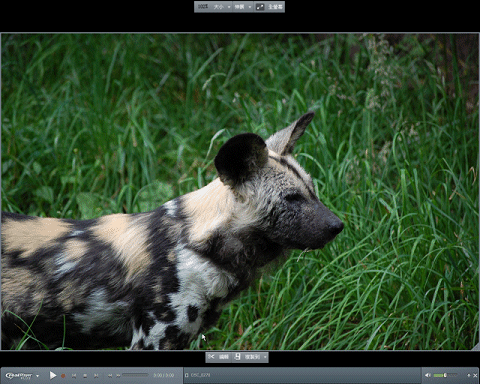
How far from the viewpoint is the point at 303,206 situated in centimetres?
250

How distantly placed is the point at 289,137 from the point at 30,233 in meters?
1.53

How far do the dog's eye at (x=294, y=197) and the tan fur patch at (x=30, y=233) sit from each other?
4.12 ft

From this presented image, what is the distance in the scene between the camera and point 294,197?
8.25 ft

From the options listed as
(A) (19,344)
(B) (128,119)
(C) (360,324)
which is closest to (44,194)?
(B) (128,119)

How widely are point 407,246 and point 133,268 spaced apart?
1.81 m

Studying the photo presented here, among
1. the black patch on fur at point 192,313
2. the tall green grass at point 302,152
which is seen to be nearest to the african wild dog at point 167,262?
the black patch on fur at point 192,313

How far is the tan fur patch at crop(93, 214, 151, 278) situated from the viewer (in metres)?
2.55

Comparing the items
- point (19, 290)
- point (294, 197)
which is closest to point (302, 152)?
point (294, 197)

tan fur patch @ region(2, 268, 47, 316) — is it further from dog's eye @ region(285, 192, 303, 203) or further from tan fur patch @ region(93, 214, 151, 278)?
dog's eye @ region(285, 192, 303, 203)

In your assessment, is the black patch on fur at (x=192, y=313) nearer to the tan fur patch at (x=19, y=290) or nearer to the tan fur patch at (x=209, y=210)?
the tan fur patch at (x=209, y=210)

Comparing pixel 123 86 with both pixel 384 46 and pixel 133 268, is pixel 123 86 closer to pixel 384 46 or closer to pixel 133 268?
pixel 384 46

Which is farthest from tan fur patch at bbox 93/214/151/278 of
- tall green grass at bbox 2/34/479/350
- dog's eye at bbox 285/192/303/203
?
tall green grass at bbox 2/34/479/350

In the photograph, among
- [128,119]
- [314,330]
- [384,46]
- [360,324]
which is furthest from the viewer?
[128,119]
